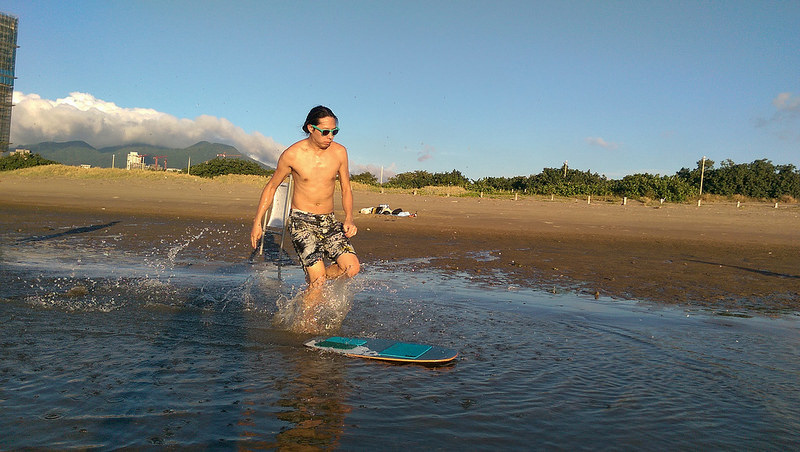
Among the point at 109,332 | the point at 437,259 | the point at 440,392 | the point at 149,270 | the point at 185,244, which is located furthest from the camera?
the point at 185,244

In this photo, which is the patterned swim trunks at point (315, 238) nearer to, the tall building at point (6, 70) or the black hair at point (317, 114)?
the black hair at point (317, 114)

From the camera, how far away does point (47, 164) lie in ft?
123

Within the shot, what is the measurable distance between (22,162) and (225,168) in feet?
42.1

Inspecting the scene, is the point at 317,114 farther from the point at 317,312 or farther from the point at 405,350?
the point at 405,350

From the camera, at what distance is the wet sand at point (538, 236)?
935cm

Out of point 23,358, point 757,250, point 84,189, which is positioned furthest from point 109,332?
point 84,189

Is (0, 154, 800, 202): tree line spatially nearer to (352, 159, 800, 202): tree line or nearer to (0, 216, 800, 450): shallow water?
(352, 159, 800, 202): tree line

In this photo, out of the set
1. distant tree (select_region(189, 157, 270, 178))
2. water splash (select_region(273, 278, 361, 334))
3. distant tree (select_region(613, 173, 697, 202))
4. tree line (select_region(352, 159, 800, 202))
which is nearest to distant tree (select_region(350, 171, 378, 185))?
tree line (select_region(352, 159, 800, 202))

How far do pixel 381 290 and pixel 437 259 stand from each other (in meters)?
3.76

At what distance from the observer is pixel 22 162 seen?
124 ft

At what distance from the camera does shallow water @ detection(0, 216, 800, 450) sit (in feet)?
10.3

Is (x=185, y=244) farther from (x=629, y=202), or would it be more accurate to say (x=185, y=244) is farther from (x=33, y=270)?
(x=629, y=202)

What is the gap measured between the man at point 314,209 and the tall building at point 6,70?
63.5 metres

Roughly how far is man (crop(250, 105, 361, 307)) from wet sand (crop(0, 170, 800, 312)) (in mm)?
3736
